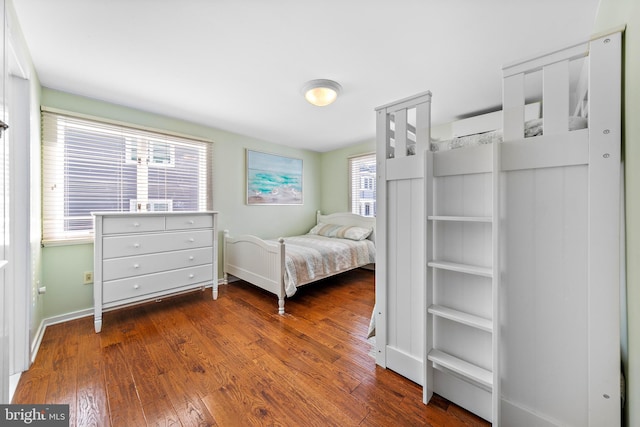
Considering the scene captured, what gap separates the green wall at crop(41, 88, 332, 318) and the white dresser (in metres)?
0.50

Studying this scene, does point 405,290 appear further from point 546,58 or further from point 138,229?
point 138,229

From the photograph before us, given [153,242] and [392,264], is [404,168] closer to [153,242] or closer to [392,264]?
[392,264]

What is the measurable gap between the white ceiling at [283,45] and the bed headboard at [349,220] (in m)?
1.94

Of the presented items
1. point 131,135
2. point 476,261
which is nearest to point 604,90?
point 476,261

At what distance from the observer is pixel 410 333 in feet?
5.13

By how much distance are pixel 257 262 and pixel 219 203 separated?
114cm

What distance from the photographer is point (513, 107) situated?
120 cm

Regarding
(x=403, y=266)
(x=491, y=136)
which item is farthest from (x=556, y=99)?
(x=403, y=266)

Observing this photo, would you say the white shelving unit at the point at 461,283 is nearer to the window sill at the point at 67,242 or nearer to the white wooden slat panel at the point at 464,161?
the white wooden slat panel at the point at 464,161

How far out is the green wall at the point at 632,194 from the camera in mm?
862

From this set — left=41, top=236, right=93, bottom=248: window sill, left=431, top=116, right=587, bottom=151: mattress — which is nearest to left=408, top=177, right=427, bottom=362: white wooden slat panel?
left=431, top=116, right=587, bottom=151: mattress

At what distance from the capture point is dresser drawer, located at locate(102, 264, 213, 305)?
2.21 meters

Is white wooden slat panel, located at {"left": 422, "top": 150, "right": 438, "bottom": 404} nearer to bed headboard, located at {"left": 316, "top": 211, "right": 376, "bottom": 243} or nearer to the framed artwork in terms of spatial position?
bed headboard, located at {"left": 316, "top": 211, "right": 376, "bottom": 243}

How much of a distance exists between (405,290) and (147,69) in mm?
2599
